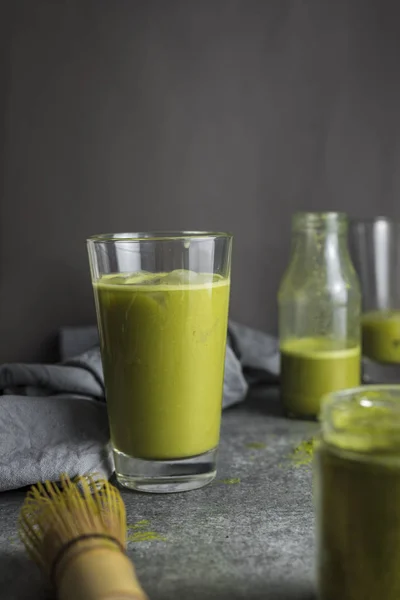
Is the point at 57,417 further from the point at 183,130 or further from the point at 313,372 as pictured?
the point at 183,130

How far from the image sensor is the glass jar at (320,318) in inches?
56.4

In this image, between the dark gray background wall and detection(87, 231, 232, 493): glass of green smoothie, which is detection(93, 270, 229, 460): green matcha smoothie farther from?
the dark gray background wall

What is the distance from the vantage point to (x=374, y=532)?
2.21ft

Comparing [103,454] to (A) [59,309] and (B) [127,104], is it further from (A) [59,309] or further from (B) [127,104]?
(B) [127,104]

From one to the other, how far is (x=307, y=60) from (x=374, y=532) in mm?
1318

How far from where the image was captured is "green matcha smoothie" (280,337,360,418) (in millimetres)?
1427

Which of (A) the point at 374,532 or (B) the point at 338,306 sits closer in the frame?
(A) the point at 374,532

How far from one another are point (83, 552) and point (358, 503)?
0.85 feet

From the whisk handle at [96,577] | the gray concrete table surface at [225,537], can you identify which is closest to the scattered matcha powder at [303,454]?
the gray concrete table surface at [225,537]

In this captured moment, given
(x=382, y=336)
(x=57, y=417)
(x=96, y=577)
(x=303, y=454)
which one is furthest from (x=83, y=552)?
(x=382, y=336)

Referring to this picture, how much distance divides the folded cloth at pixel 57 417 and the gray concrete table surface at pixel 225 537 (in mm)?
60

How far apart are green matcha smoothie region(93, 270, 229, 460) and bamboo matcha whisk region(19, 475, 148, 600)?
237 mm

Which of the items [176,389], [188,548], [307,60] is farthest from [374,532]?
[307,60]

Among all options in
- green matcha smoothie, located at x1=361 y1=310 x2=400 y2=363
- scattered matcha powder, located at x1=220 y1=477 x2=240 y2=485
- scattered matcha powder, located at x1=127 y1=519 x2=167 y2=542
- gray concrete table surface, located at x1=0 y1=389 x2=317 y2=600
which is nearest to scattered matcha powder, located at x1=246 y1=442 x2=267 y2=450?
gray concrete table surface, located at x1=0 y1=389 x2=317 y2=600
